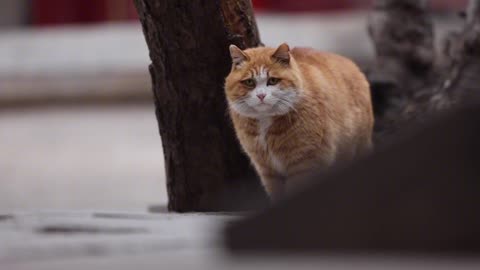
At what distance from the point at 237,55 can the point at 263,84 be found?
0.19 metres

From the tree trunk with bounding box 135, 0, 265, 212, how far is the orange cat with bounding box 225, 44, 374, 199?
0.34 feet

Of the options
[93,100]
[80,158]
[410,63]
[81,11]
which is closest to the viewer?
[410,63]

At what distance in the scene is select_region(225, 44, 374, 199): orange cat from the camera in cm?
390

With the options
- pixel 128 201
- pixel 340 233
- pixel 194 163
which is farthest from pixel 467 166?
pixel 128 201

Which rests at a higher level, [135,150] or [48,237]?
[48,237]

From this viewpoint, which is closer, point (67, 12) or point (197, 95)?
point (197, 95)

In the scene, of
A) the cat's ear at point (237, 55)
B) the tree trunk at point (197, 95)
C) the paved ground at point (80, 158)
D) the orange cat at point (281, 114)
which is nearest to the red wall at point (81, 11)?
the paved ground at point (80, 158)

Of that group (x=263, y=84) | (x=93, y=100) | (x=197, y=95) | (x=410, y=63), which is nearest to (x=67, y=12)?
(x=93, y=100)

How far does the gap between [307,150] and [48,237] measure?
1604 mm

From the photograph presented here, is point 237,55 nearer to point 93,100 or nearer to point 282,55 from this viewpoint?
point 282,55

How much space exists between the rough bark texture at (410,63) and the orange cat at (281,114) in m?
0.80

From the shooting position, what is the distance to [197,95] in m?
4.02

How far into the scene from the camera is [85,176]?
7.99 m

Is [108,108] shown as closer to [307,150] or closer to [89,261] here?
[307,150]
